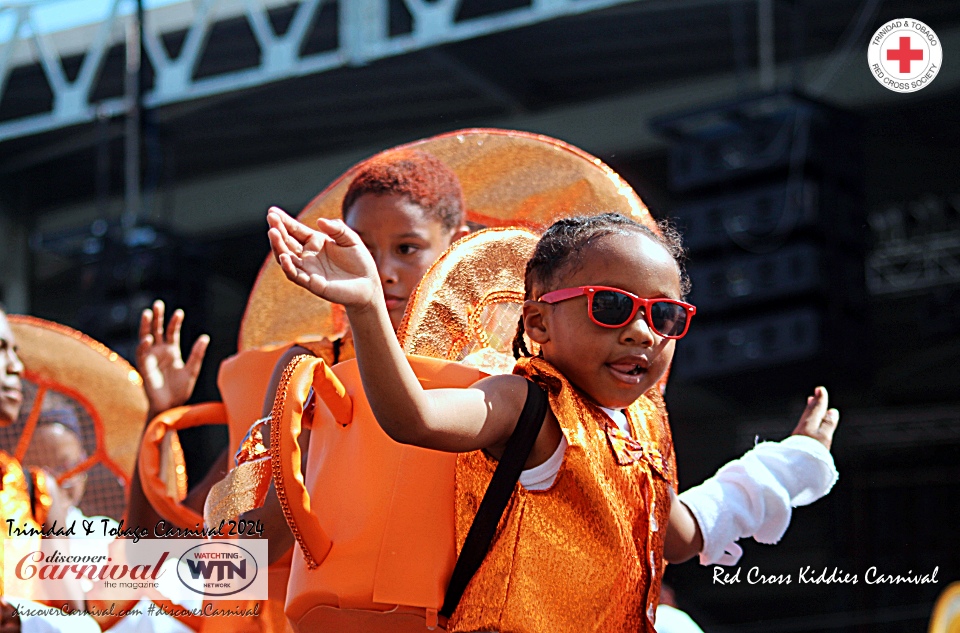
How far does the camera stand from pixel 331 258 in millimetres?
1590

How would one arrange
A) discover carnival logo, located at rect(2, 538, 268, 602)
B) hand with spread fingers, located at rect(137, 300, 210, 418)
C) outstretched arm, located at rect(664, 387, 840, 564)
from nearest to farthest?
outstretched arm, located at rect(664, 387, 840, 564) → discover carnival logo, located at rect(2, 538, 268, 602) → hand with spread fingers, located at rect(137, 300, 210, 418)

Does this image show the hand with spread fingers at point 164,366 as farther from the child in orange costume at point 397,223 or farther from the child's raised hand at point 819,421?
the child's raised hand at point 819,421

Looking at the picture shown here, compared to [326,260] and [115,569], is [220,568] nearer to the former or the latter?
[115,569]

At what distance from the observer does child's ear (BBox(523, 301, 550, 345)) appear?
74.9 inches

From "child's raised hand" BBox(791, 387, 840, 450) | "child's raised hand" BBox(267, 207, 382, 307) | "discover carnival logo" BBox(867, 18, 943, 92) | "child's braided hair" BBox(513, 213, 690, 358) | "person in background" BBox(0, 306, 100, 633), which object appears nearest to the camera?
"child's raised hand" BBox(267, 207, 382, 307)

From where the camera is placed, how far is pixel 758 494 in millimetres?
2211

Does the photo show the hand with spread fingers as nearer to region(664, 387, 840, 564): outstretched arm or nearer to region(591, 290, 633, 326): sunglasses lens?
region(664, 387, 840, 564): outstretched arm

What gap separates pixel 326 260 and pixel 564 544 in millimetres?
542

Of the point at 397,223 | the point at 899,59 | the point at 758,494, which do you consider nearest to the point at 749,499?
the point at 758,494

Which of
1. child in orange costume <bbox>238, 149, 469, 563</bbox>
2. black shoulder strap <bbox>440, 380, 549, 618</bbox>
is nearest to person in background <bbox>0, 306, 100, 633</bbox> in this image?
child in orange costume <bbox>238, 149, 469, 563</bbox>

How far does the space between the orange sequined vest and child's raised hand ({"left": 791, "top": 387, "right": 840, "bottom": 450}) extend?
574mm

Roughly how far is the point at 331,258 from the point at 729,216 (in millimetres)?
6279

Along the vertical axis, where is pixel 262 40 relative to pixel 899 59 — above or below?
above

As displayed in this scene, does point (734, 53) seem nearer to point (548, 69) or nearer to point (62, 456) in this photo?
point (548, 69)
